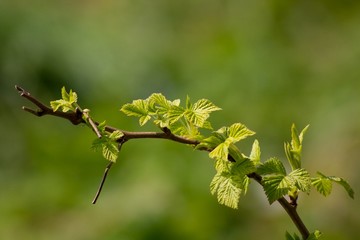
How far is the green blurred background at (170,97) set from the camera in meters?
4.07

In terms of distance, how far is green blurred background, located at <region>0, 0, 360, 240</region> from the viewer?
160 inches

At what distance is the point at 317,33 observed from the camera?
581 centimetres

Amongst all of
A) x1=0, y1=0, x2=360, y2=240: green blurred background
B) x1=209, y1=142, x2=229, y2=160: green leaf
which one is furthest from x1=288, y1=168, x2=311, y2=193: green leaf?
x1=0, y1=0, x2=360, y2=240: green blurred background

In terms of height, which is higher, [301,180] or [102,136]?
[102,136]

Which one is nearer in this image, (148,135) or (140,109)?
(148,135)

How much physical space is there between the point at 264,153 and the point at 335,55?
1.38 m

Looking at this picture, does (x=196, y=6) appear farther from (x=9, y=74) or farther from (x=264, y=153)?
(x=264, y=153)

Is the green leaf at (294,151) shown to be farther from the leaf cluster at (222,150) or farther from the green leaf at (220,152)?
the green leaf at (220,152)

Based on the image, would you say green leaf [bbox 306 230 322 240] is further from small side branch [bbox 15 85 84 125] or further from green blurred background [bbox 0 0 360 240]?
green blurred background [bbox 0 0 360 240]

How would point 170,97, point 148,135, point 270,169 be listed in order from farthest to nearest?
point 170,97, point 270,169, point 148,135

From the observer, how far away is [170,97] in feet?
16.3

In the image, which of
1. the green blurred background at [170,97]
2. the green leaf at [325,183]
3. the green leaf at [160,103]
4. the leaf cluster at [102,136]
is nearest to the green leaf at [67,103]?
the leaf cluster at [102,136]

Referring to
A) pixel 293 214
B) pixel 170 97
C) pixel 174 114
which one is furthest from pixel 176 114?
pixel 170 97

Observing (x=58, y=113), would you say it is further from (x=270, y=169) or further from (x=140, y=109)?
(x=270, y=169)
